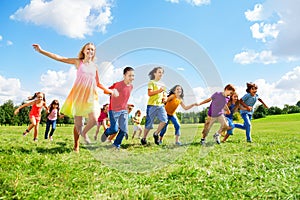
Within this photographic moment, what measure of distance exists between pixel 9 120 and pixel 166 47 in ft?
226

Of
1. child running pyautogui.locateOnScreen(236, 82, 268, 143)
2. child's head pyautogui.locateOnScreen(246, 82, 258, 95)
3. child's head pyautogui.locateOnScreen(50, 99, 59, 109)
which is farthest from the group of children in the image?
child's head pyautogui.locateOnScreen(50, 99, 59, 109)

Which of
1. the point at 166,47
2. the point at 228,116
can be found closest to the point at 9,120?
the point at 228,116

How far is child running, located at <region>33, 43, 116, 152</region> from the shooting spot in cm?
684

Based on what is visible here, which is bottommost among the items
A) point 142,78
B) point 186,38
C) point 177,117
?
point 177,117

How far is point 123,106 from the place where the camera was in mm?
7902

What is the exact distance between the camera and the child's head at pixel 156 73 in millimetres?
7391

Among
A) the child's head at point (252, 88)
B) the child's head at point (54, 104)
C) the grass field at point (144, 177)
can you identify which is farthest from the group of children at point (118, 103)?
the child's head at point (54, 104)

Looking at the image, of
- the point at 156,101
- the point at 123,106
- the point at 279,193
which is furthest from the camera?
the point at 156,101

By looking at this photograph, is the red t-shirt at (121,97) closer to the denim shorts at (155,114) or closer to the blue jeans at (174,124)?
the denim shorts at (155,114)

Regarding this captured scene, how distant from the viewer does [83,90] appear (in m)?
6.96

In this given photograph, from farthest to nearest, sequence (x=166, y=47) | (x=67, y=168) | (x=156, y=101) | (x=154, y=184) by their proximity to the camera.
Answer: (x=156, y=101), (x=166, y=47), (x=67, y=168), (x=154, y=184)

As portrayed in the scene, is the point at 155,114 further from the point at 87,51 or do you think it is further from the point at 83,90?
the point at 87,51

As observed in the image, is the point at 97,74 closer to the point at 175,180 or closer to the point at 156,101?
the point at 156,101

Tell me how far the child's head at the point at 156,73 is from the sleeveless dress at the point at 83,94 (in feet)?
4.38
